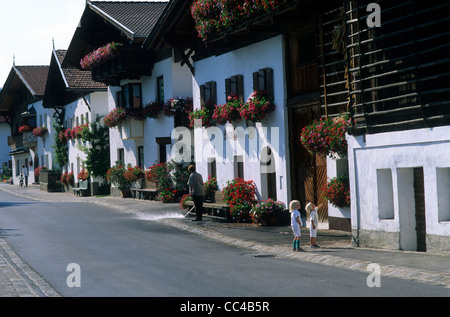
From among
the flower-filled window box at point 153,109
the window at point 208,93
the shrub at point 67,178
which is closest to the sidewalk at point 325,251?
the window at point 208,93

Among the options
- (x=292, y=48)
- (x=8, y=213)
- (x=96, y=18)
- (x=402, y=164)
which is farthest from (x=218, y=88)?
(x=96, y=18)

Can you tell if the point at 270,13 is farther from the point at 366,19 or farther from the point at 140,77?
the point at 140,77

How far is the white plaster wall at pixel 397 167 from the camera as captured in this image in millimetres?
13648

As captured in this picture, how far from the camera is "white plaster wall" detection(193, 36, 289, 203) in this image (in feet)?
71.5

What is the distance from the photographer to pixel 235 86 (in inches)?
974

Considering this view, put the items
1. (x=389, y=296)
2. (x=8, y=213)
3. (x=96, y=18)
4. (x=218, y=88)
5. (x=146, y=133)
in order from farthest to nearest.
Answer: (x=96, y=18)
(x=146, y=133)
(x=8, y=213)
(x=218, y=88)
(x=389, y=296)

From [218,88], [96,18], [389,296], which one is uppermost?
[96,18]

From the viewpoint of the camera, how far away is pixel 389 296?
30.8ft

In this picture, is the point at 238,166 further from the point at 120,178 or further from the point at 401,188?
the point at 120,178

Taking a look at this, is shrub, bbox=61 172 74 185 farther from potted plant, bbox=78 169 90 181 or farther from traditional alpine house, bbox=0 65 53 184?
traditional alpine house, bbox=0 65 53 184

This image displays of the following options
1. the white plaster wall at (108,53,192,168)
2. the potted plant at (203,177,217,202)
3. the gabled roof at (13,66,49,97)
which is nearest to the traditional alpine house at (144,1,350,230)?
the potted plant at (203,177,217,202)

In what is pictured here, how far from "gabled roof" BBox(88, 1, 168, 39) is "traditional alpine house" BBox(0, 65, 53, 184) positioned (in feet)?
76.4

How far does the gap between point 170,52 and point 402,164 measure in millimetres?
19584

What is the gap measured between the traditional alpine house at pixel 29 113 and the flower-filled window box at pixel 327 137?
149ft
